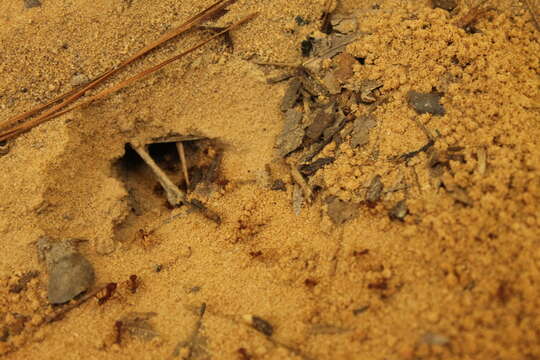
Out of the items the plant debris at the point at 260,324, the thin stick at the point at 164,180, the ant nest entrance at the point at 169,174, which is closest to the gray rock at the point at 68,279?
the ant nest entrance at the point at 169,174

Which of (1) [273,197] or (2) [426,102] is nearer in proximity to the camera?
(2) [426,102]

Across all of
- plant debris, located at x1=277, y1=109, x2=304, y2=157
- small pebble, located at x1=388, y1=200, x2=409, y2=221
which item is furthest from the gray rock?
small pebble, located at x1=388, y1=200, x2=409, y2=221

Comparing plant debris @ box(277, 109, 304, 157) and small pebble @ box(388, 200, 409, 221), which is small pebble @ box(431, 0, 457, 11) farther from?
small pebble @ box(388, 200, 409, 221)

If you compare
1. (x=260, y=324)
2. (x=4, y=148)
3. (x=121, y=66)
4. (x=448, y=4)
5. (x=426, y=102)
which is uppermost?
(x=121, y=66)

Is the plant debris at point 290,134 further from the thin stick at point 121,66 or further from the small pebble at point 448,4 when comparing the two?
the small pebble at point 448,4

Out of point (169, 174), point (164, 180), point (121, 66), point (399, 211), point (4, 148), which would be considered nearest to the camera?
point (399, 211)

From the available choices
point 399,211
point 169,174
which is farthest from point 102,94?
point 399,211

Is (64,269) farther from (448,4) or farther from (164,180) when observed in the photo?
(448,4)
